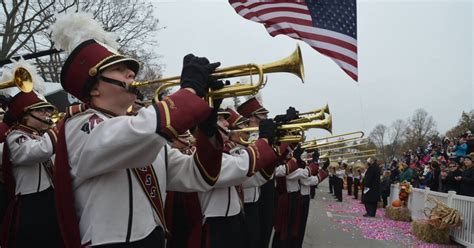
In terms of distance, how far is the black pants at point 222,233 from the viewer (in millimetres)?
4027

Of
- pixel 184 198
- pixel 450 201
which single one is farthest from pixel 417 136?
pixel 184 198

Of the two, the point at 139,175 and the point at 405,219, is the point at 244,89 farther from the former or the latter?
the point at 405,219

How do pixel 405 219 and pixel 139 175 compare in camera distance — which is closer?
pixel 139 175

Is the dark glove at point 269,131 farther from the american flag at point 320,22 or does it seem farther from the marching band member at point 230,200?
the american flag at point 320,22

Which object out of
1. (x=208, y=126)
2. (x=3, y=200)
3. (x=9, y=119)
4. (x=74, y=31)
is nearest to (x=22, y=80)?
(x=9, y=119)

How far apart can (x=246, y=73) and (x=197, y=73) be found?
46 cm

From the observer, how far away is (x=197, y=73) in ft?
8.06

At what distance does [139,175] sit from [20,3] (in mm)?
23091

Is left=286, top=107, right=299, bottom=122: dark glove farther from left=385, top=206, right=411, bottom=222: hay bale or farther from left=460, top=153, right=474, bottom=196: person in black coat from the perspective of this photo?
left=385, top=206, right=411, bottom=222: hay bale

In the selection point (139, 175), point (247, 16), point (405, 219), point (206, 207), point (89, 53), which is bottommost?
point (405, 219)

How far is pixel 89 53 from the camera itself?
2.67m

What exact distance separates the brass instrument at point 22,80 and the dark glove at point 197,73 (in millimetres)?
3237

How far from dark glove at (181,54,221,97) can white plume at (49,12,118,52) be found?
798 millimetres

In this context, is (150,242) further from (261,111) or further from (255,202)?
(261,111)
